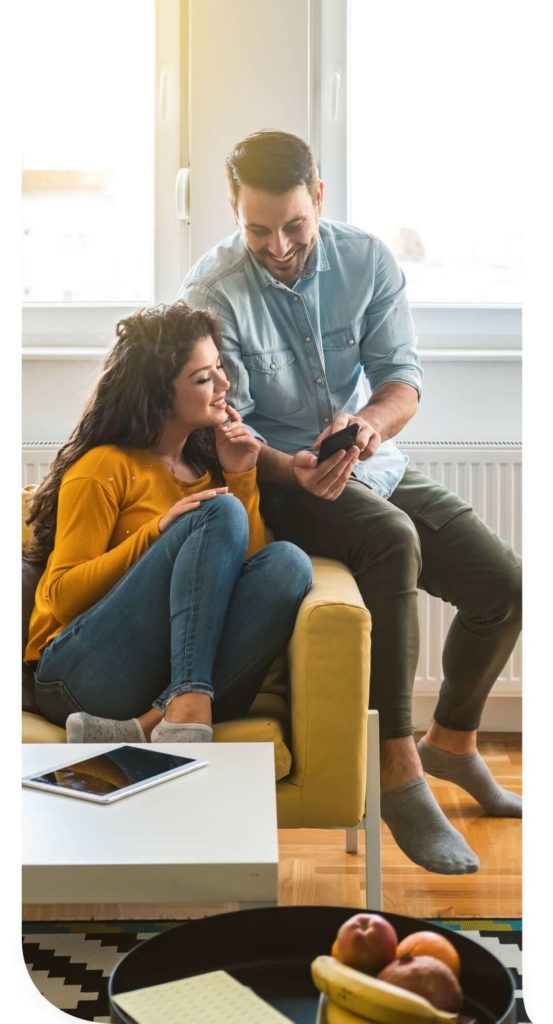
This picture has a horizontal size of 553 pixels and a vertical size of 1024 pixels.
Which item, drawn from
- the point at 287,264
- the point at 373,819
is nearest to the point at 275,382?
the point at 287,264

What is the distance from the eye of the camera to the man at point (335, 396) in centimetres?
203

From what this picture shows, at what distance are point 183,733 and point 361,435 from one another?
667 millimetres

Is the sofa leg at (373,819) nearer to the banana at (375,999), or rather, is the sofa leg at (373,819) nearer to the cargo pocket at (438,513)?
the cargo pocket at (438,513)

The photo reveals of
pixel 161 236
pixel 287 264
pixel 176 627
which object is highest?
pixel 161 236

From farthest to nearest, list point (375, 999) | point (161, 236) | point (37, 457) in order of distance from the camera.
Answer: point (37, 457) < point (161, 236) < point (375, 999)

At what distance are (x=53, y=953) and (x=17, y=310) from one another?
962mm

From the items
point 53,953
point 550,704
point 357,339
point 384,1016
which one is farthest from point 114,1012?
point 357,339

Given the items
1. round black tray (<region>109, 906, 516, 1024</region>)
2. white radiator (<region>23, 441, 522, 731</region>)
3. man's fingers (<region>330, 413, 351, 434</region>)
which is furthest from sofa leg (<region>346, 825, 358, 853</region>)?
round black tray (<region>109, 906, 516, 1024</region>)

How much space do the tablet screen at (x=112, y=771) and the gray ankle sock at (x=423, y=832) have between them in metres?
0.68

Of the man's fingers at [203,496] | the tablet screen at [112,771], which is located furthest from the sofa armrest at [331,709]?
the tablet screen at [112,771]

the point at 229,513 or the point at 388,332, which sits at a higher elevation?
the point at 388,332

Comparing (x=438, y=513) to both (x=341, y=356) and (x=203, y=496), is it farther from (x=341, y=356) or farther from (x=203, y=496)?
(x=203, y=496)

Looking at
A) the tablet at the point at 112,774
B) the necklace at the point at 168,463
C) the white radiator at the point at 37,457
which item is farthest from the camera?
the white radiator at the point at 37,457

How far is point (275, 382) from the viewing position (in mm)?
2092
